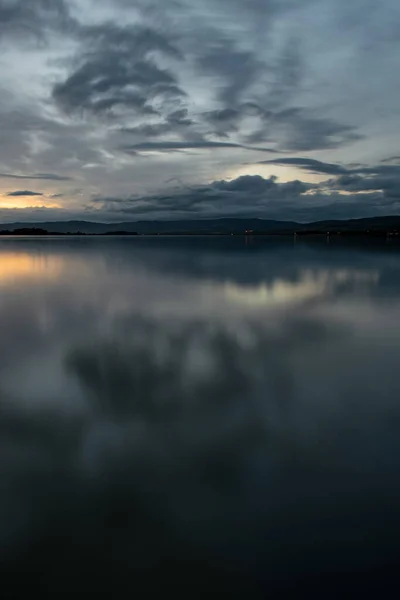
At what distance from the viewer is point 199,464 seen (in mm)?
5312

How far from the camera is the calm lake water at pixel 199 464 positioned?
12.1 feet

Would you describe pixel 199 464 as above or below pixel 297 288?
below

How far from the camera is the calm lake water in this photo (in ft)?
12.1

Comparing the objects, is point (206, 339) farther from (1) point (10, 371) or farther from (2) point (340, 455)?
(2) point (340, 455)

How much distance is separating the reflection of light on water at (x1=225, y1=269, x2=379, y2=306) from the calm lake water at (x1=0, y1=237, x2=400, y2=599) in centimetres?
Result: 730

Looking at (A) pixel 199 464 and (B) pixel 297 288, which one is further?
(B) pixel 297 288

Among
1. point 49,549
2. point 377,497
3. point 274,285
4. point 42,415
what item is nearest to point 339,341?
point 377,497

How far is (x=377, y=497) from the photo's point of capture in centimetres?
464

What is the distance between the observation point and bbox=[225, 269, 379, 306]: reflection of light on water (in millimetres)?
19734

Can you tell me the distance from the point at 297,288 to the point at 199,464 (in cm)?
1900

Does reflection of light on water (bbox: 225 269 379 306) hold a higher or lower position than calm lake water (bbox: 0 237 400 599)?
higher

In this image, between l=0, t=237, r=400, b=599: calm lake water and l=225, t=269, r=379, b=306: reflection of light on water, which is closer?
l=0, t=237, r=400, b=599: calm lake water

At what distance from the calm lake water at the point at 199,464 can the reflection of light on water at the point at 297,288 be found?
24.0 ft

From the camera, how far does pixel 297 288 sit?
76.6 feet
